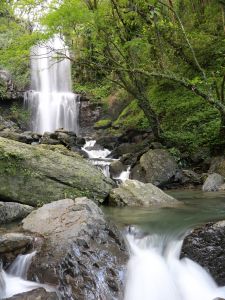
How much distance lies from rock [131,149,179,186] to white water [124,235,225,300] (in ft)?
18.1

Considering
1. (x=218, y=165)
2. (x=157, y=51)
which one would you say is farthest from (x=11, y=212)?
(x=157, y=51)

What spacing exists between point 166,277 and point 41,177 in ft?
13.0

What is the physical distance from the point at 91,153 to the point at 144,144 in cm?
238

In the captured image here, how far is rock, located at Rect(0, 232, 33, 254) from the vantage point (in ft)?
16.8

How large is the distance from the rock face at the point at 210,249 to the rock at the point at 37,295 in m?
2.17

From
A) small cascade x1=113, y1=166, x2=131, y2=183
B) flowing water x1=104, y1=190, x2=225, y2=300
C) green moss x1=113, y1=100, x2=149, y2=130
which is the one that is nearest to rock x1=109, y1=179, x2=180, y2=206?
flowing water x1=104, y1=190, x2=225, y2=300

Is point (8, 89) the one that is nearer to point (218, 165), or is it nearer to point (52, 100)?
point (52, 100)

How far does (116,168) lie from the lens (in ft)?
40.8

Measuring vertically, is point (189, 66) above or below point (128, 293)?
above

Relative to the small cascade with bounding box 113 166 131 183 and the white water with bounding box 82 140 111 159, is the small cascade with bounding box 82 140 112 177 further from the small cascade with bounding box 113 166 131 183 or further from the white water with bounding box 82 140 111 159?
the small cascade with bounding box 113 166 131 183

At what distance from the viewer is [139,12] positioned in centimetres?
1103

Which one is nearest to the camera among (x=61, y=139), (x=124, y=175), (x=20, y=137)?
(x=124, y=175)

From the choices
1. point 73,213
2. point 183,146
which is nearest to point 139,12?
point 183,146

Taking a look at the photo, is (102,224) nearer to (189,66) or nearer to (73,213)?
(73,213)
